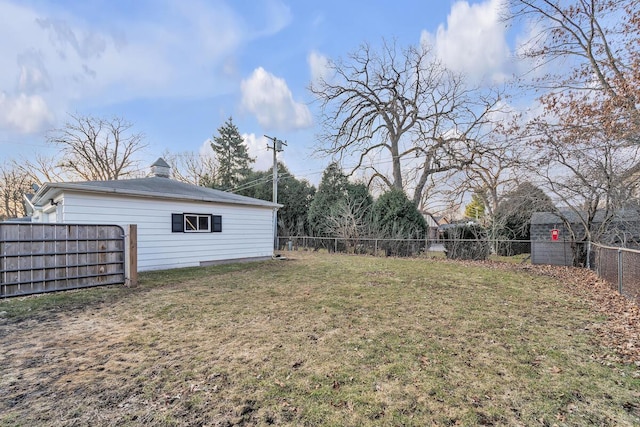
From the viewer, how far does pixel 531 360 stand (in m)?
2.88

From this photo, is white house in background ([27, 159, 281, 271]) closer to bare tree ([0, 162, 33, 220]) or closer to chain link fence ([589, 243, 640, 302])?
chain link fence ([589, 243, 640, 302])

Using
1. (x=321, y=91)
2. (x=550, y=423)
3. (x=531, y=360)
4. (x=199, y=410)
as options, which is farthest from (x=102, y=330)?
(x=321, y=91)

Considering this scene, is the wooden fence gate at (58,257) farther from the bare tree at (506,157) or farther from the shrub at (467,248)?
the shrub at (467,248)

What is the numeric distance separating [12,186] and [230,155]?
55.2 ft

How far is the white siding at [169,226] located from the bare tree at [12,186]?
76.1 feet

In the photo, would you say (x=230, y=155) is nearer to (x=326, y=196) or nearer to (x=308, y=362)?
(x=326, y=196)

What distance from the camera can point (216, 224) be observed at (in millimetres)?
9727

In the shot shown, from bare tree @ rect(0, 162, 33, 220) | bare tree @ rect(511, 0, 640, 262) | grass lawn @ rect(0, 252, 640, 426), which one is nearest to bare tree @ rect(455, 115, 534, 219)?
bare tree @ rect(511, 0, 640, 262)

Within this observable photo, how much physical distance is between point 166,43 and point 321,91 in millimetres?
10251

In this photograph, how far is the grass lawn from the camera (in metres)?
2.08

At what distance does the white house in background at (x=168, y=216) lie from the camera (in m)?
Answer: 7.22

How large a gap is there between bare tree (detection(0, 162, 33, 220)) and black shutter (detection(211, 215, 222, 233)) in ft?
76.9

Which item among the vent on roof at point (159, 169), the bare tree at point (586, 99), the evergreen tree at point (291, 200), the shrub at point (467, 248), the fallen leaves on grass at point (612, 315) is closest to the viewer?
the fallen leaves on grass at point (612, 315)

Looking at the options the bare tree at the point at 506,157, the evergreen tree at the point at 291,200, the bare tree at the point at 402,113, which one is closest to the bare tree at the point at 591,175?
the bare tree at the point at 506,157
